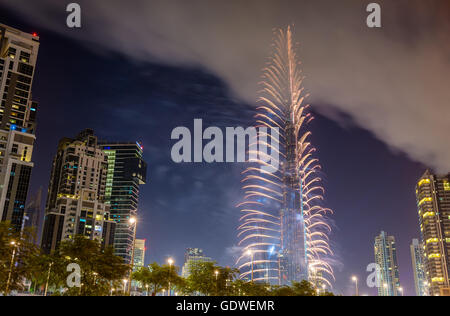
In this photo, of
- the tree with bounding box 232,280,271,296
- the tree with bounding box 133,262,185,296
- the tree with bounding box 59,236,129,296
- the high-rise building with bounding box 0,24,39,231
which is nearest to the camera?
the tree with bounding box 59,236,129,296

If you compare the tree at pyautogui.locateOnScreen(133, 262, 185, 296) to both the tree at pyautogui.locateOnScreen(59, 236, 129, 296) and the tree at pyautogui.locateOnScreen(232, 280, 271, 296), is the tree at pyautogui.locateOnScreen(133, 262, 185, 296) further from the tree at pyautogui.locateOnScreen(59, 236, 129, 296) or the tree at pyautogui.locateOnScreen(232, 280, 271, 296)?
the tree at pyautogui.locateOnScreen(59, 236, 129, 296)

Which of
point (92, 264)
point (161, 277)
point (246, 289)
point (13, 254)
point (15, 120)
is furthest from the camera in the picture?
point (15, 120)

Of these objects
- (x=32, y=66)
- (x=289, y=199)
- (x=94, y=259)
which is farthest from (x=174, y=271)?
(x=32, y=66)

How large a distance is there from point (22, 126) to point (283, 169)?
3967 inches

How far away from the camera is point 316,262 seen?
114m

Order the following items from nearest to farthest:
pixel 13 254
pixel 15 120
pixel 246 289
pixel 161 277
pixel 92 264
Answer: pixel 13 254 < pixel 92 264 < pixel 246 289 < pixel 161 277 < pixel 15 120

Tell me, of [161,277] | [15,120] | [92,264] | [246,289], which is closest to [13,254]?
[92,264]

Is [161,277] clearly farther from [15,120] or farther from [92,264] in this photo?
[15,120]

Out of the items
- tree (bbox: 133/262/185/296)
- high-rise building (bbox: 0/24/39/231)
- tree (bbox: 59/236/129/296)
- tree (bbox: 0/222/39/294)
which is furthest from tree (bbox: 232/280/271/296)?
high-rise building (bbox: 0/24/39/231)

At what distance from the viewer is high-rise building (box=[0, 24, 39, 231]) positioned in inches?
5443

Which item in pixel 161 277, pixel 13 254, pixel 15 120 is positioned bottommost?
pixel 161 277

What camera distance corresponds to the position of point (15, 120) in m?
154
